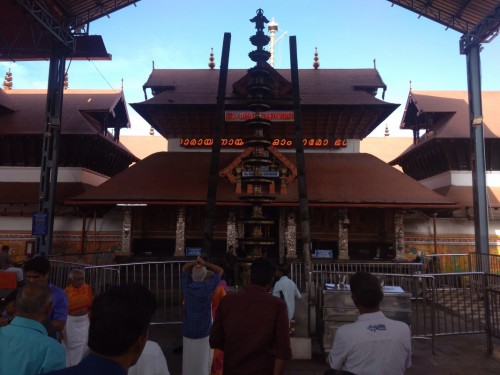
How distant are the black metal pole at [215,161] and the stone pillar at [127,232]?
10.3m

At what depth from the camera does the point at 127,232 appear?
14.8 metres

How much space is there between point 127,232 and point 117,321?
46.1ft

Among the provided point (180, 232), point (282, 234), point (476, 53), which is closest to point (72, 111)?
point (180, 232)

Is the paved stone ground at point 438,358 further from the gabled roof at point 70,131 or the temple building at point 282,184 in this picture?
the gabled roof at point 70,131

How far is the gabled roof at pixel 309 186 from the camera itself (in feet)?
43.6

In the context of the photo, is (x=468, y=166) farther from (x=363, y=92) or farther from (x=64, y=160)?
(x=64, y=160)

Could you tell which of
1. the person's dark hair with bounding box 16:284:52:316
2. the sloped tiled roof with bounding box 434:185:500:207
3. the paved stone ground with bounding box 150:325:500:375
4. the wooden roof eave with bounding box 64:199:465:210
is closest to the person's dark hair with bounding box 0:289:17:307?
the person's dark hair with bounding box 16:284:52:316

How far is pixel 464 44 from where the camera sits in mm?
14555

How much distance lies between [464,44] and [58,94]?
644 inches

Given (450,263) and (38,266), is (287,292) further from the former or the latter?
(450,263)

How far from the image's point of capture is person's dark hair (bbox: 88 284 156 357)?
1499mm

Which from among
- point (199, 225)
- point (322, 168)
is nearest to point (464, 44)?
point (322, 168)

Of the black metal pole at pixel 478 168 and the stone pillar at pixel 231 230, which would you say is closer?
the black metal pole at pixel 478 168

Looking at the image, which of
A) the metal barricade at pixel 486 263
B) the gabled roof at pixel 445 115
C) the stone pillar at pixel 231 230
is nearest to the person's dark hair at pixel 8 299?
the stone pillar at pixel 231 230
